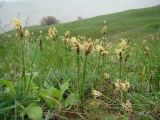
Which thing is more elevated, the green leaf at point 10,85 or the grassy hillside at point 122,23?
the green leaf at point 10,85

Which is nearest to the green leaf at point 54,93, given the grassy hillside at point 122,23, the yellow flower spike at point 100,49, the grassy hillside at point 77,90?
the grassy hillside at point 77,90

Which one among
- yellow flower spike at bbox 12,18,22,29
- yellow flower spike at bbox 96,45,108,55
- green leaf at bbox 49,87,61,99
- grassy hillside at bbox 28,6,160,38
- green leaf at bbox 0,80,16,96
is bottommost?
grassy hillside at bbox 28,6,160,38

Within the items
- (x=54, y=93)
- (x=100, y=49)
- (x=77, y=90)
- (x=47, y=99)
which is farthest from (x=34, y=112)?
(x=100, y=49)

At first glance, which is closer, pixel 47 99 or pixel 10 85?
pixel 10 85

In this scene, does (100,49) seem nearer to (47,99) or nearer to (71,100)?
(71,100)

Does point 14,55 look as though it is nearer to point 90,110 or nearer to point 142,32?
point 90,110

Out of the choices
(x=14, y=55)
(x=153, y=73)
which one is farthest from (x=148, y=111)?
(x=14, y=55)

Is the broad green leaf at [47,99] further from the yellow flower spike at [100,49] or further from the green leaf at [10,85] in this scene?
the yellow flower spike at [100,49]

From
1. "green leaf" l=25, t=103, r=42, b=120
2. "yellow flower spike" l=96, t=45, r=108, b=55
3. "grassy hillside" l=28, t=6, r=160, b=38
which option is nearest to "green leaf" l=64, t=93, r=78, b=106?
"green leaf" l=25, t=103, r=42, b=120

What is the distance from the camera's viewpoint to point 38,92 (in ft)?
10.8

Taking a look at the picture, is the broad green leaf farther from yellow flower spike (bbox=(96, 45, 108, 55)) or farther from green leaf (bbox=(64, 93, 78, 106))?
yellow flower spike (bbox=(96, 45, 108, 55))

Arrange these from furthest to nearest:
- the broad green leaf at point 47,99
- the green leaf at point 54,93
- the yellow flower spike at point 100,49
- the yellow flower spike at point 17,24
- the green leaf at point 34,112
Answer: the yellow flower spike at point 100,49, the green leaf at point 54,93, the broad green leaf at point 47,99, the green leaf at point 34,112, the yellow flower spike at point 17,24

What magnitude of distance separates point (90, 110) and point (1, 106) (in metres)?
0.71

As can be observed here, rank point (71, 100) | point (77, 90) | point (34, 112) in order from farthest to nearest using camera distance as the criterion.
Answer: point (77, 90), point (71, 100), point (34, 112)
